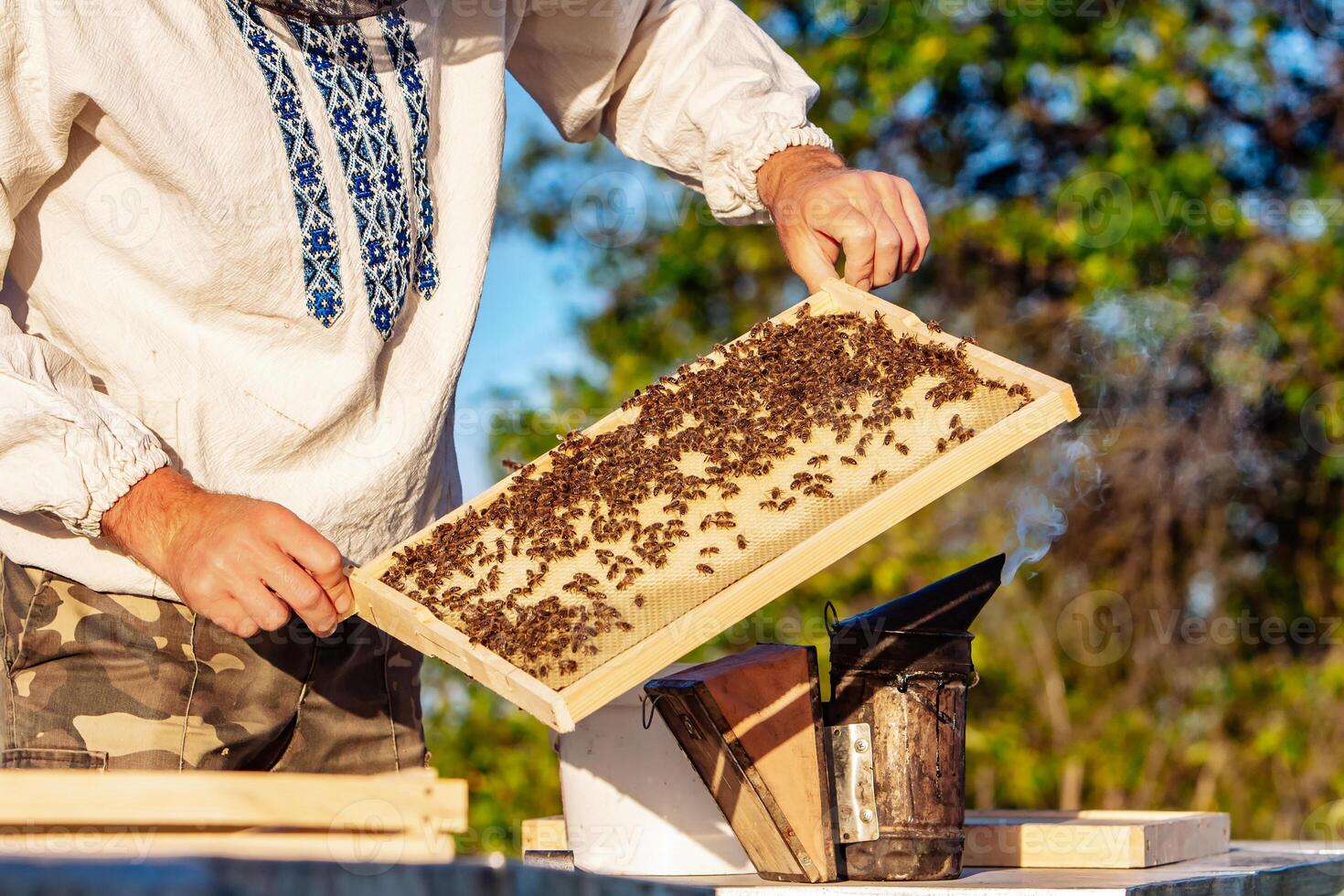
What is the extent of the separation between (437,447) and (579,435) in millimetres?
485

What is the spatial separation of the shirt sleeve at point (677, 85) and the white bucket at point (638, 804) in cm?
165

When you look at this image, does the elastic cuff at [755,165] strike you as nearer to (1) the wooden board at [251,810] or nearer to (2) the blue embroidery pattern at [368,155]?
(2) the blue embroidery pattern at [368,155]

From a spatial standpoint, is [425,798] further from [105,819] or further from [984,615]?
[984,615]

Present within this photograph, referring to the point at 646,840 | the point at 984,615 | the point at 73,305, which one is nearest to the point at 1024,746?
the point at 984,615

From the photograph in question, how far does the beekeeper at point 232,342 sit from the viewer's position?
280cm

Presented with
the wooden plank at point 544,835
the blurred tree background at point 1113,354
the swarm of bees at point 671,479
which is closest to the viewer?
the swarm of bees at point 671,479

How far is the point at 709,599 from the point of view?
2656 millimetres

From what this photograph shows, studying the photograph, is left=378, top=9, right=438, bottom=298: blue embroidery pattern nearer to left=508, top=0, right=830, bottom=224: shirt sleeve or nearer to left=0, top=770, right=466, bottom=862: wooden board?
left=508, top=0, right=830, bottom=224: shirt sleeve

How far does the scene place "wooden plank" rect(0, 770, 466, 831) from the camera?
1653 millimetres

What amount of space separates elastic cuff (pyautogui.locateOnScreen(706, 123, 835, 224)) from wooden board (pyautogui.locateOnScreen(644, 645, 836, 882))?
1.58 metres

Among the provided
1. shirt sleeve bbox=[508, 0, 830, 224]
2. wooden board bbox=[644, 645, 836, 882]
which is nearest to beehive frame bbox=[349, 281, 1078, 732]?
wooden board bbox=[644, 645, 836, 882]

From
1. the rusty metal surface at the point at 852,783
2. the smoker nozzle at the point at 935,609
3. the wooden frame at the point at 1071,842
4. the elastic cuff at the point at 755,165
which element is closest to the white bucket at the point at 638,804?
the wooden frame at the point at 1071,842

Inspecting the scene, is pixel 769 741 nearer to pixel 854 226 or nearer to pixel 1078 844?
pixel 1078 844

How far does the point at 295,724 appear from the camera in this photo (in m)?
3.42
